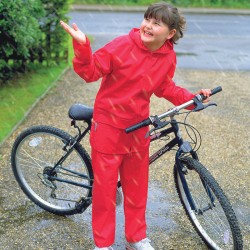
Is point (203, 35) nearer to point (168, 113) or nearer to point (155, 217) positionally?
point (155, 217)

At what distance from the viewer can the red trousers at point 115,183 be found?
341 centimetres

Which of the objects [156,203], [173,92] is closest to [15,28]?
[156,203]

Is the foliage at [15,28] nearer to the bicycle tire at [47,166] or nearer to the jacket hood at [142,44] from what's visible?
the bicycle tire at [47,166]

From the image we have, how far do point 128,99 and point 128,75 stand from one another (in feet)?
0.53

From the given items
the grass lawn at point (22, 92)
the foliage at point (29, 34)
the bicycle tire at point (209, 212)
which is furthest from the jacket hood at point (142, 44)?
the foliage at point (29, 34)

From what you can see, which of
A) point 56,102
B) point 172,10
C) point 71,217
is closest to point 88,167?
point 71,217

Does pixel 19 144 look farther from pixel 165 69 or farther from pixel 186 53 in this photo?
pixel 186 53

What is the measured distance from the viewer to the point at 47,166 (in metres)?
4.16

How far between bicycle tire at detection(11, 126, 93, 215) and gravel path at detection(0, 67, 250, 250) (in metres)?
0.12

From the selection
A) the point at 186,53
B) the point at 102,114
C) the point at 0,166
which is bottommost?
the point at 186,53

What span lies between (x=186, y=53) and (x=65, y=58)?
3.21 m

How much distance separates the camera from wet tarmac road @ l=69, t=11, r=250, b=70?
10.7 meters

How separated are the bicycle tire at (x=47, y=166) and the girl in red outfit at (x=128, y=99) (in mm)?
486

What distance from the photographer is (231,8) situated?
20.5m
